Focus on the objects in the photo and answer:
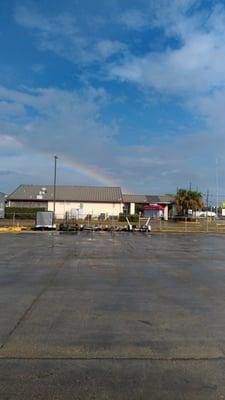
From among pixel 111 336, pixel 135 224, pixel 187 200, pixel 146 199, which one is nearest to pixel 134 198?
pixel 146 199

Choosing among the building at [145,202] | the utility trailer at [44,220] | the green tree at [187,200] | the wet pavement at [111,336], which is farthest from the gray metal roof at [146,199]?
the wet pavement at [111,336]

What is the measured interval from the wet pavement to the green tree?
252ft

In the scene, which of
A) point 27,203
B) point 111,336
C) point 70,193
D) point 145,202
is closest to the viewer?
point 111,336

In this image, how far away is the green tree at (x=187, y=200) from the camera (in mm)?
89750

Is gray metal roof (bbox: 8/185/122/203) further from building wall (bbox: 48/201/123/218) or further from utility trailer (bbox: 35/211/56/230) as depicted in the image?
utility trailer (bbox: 35/211/56/230)

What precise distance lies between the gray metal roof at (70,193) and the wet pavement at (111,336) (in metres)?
84.4

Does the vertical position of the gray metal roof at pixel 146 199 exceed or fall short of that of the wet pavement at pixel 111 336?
it exceeds it

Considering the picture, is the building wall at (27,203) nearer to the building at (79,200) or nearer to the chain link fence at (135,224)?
the building at (79,200)

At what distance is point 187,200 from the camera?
89750 millimetres

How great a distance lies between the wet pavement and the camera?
491 centimetres

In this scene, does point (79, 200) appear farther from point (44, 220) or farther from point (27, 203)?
point (44, 220)

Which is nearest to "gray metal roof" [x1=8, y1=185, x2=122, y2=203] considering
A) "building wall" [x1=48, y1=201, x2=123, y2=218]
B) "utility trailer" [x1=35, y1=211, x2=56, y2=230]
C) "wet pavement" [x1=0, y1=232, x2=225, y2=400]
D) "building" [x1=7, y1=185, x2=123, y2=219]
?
"building" [x1=7, y1=185, x2=123, y2=219]

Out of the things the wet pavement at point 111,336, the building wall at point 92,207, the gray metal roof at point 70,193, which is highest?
the gray metal roof at point 70,193

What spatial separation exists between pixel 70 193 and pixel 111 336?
95030 millimetres
